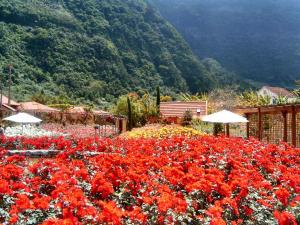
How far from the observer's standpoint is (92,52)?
255ft

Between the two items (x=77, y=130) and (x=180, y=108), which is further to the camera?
(x=180, y=108)

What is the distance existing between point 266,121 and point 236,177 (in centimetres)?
1398

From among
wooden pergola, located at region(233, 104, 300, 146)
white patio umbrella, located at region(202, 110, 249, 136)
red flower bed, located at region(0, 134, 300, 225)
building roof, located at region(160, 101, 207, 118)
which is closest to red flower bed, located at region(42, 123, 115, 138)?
white patio umbrella, located at region(202, 110, 249, 136)

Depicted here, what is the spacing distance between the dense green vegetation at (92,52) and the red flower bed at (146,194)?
2018 inches

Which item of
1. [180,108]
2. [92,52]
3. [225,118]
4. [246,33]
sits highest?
[246,33]

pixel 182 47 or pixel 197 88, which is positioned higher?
pixel 182 47

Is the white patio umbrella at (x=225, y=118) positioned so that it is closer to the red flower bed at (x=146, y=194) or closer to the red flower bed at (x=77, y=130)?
the red flower bed at (x=77, y=130)

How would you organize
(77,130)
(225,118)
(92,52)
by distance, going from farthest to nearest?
1. (92,52)
2. (77,130)
3. (225,118)

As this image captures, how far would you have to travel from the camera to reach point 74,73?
68812mm

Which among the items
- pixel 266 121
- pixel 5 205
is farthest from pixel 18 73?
pixel 5 205

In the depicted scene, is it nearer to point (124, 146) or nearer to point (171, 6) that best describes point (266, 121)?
point (124, 146)

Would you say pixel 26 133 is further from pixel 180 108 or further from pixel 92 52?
pixel 92 52

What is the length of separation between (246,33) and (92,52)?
5258 cm

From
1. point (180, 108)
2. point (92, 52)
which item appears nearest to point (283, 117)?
point (180, 108)
